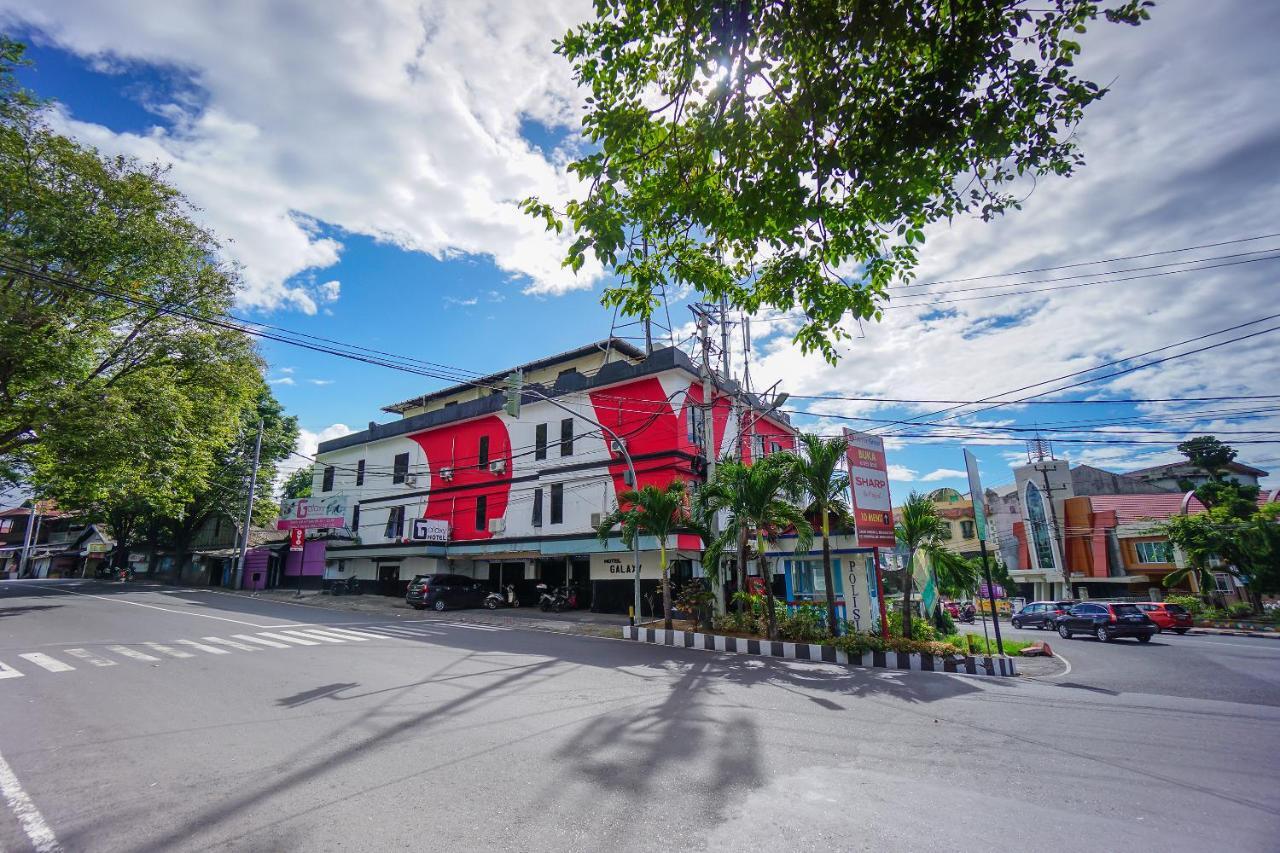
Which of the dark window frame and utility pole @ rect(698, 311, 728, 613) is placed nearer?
utility pole @ rect(698, 311, 728, 613)

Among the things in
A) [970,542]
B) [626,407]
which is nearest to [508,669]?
[626,407]

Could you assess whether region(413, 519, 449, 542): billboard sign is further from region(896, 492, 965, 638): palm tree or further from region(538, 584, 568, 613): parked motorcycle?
region(896, 492, 965, 638): palm tree

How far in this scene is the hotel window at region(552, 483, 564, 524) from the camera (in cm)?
2425

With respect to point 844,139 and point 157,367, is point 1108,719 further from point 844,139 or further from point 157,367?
point 157,367

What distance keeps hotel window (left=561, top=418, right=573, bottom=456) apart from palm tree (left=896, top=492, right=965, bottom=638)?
46.8 ft

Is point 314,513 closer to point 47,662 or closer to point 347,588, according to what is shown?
point 347,588

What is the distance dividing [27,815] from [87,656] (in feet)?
28.6

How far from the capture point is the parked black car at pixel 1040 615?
1033 inches

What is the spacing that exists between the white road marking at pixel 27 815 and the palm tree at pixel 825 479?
1286cm

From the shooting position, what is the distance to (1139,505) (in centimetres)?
3659

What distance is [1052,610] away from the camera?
26.6 meters

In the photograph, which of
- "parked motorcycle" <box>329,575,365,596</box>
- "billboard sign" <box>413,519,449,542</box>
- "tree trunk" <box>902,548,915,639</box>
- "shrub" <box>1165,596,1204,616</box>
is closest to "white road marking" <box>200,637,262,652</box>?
"billboard sign" <box>413,519,449,542</box>

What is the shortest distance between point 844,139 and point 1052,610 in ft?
96.8

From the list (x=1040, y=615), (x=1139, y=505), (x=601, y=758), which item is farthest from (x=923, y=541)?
A: (x=1139, y=505)
